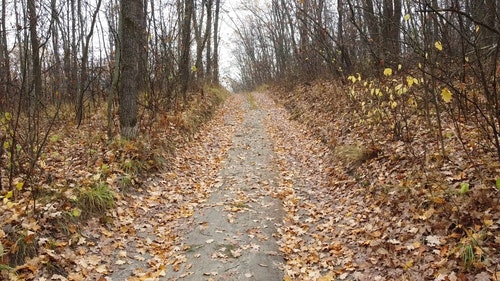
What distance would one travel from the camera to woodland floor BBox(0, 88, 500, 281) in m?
4.44

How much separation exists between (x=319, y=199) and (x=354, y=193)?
2.30 ft

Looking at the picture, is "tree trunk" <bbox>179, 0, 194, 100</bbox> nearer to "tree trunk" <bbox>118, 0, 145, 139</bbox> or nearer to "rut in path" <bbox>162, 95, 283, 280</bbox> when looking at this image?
"tree trunk" <bbox>118, 0, 145, 139</bbox>

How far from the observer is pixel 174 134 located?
34.7 ft

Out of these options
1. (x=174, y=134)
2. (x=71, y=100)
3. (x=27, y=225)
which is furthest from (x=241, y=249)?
(x=71, y=100)

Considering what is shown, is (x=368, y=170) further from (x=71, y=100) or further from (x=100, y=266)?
(x=71, y=100)

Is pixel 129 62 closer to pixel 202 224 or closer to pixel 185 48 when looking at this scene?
pixel 202 224

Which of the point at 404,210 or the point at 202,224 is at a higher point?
the point at 404,210

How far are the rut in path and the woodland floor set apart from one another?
2cm

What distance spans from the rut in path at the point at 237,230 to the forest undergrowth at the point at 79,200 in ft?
3.02

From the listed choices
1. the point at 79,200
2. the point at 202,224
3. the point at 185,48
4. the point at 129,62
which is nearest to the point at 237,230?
the point at 202,224

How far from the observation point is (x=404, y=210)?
17.7ft

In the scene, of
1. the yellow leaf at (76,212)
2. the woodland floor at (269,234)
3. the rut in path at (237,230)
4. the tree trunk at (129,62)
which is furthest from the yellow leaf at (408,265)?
the tree trunk at (129,62)

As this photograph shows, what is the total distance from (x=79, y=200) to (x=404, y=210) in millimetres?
4965

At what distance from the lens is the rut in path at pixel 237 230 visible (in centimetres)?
483
